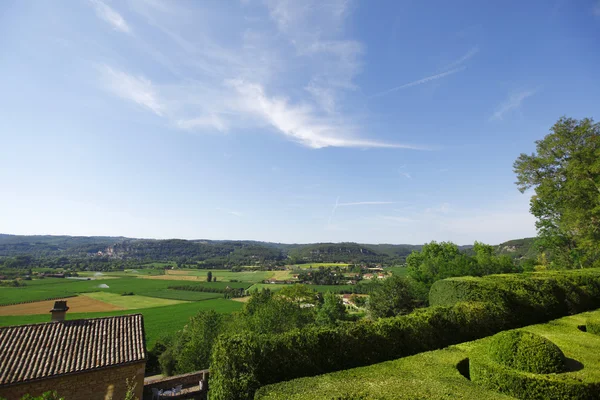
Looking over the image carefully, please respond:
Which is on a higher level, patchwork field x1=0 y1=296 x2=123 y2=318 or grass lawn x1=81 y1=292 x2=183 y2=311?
patchwork field x1=0 y1=296 x2=123 y2=318

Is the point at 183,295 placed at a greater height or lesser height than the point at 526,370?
lesser

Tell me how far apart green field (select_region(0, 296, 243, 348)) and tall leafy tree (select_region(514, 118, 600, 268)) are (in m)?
42.3

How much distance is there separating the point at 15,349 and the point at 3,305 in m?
53.8

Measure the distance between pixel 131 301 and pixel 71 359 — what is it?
56.3 m

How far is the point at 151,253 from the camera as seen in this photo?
185 meters

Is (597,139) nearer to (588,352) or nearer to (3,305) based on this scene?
(588,352)

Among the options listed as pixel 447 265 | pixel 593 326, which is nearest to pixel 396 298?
pixel 447 265

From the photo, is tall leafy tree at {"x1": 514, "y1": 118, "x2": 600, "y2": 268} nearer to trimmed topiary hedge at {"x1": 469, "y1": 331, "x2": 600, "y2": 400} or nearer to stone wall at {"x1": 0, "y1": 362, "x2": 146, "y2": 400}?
trimmed topiary hedge at {"x1": 469, "y1": 331, "x2": 600, "y2": 400}

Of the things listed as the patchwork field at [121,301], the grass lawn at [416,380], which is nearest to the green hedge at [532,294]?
the grass lawn at [416,380]

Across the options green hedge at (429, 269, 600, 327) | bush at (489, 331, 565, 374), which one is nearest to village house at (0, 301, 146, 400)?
bush at (489, 331, 565, 374)

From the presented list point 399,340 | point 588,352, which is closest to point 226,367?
point 399,340

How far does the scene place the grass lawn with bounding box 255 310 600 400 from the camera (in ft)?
20.6

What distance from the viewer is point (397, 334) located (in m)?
10.7

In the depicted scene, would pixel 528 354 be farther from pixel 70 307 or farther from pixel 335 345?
pixel 70 307
